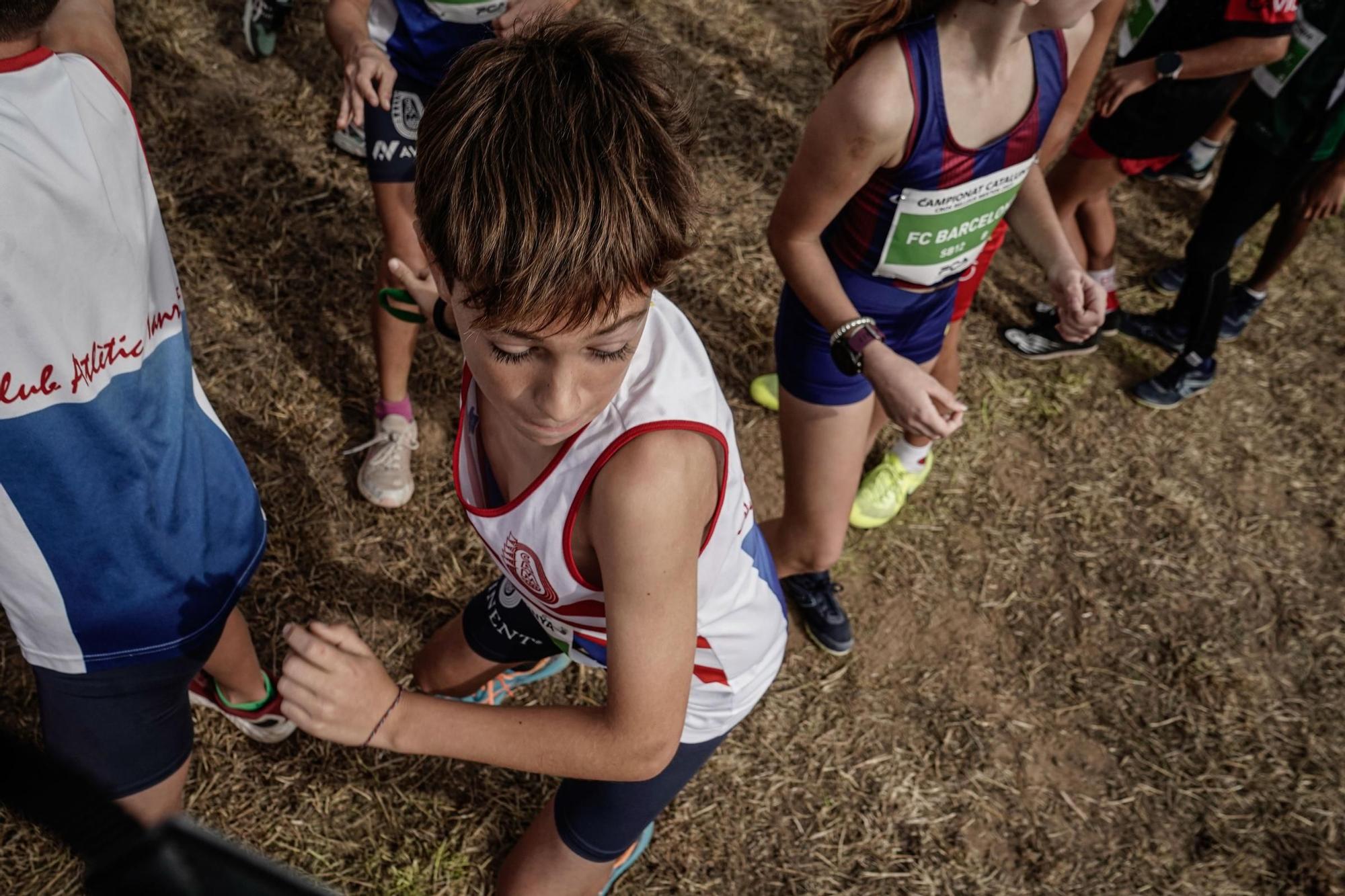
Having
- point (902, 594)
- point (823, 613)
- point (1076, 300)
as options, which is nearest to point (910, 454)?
point (902, 594)

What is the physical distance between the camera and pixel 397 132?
2832mm

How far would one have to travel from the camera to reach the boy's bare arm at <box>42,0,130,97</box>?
1.78 m

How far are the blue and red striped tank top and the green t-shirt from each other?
163 cm

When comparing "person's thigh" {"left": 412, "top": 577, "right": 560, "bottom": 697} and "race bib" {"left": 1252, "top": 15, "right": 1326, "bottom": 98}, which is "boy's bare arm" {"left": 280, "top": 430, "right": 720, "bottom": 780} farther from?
"race bib" {"left": 1252, "top": 15, "right": 1326, "bottom": 98}

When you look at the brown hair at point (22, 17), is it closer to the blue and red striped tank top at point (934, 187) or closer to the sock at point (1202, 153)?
the blue and red striped tank top at point (934, 187)

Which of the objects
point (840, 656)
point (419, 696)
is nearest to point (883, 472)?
point (840, 656)

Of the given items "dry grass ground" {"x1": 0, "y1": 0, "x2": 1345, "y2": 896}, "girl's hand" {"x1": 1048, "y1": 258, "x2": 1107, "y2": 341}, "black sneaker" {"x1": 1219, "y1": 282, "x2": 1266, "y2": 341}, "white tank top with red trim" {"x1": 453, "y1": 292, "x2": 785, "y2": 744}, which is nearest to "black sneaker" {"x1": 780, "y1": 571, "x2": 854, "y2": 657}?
"dry grass ground" {"x1": 0, "y1": 0, "x2": 1345, "y2": 896}

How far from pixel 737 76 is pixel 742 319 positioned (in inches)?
72.4

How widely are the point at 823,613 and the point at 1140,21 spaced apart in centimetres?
266

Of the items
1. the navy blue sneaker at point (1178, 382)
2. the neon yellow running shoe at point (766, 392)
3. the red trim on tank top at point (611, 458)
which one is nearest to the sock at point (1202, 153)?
the navy blue sneaker at point (1178, 382)

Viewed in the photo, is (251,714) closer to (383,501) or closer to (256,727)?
(256,727)

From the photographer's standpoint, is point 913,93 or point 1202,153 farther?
point 1202,153

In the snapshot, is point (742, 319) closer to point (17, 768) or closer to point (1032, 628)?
point (1032, 628)

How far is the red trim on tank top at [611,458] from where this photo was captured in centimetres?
146
